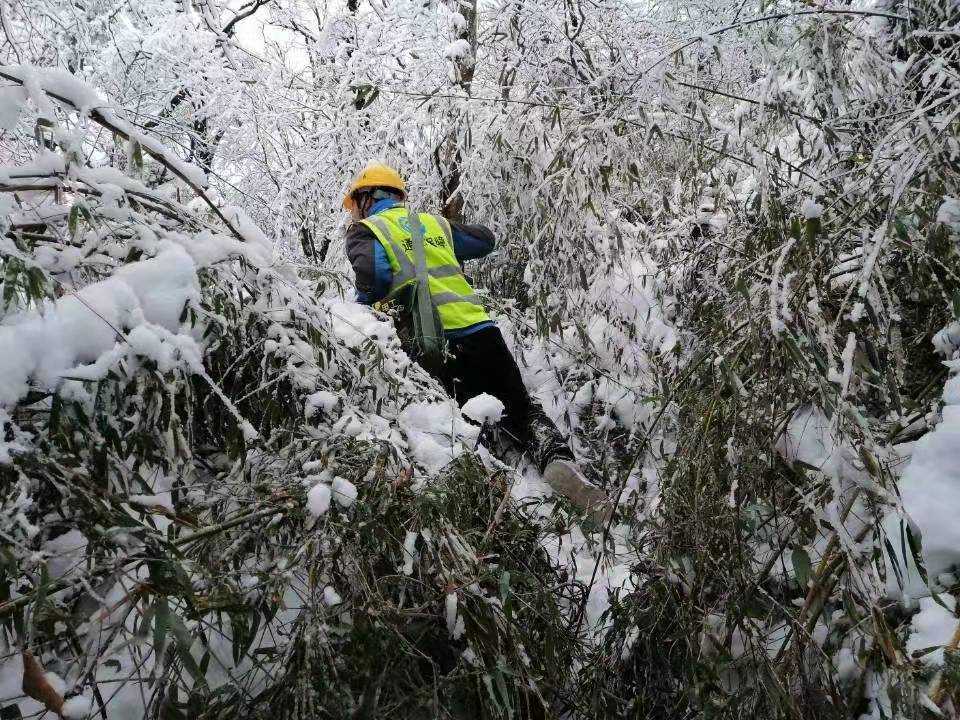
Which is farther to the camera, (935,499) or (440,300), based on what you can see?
(440,300)

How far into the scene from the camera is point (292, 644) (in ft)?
5.40

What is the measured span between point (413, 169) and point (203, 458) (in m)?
2.98

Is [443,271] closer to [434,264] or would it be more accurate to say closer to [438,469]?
[434,264]

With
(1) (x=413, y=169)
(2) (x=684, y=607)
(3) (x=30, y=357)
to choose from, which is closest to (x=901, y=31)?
(2) (x=684, y=607)

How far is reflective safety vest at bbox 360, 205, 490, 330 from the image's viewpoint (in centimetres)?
362

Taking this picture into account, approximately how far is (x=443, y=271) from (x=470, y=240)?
1.04 ft

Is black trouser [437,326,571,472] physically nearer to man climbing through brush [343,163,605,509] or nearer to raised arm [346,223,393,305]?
man climbing through brush [343,163,605,509]

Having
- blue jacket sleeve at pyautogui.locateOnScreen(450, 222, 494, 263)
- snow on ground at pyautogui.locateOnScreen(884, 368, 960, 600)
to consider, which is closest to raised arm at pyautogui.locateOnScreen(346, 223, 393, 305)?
blue jacket sleeve at pyautogui.locateOnScreen(450, 222, 494, 263)

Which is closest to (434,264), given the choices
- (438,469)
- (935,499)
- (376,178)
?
(376,178)

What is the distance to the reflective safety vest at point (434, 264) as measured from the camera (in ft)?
11.9

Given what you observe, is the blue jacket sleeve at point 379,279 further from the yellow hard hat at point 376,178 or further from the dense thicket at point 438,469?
the dense thicket at point 438,469

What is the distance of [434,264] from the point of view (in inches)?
146

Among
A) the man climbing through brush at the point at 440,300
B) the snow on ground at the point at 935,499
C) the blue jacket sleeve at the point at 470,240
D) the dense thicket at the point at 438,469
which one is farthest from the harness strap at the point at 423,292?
the snow on ground at the point at 935,499

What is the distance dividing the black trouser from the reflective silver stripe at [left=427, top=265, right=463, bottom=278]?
1.10ft
